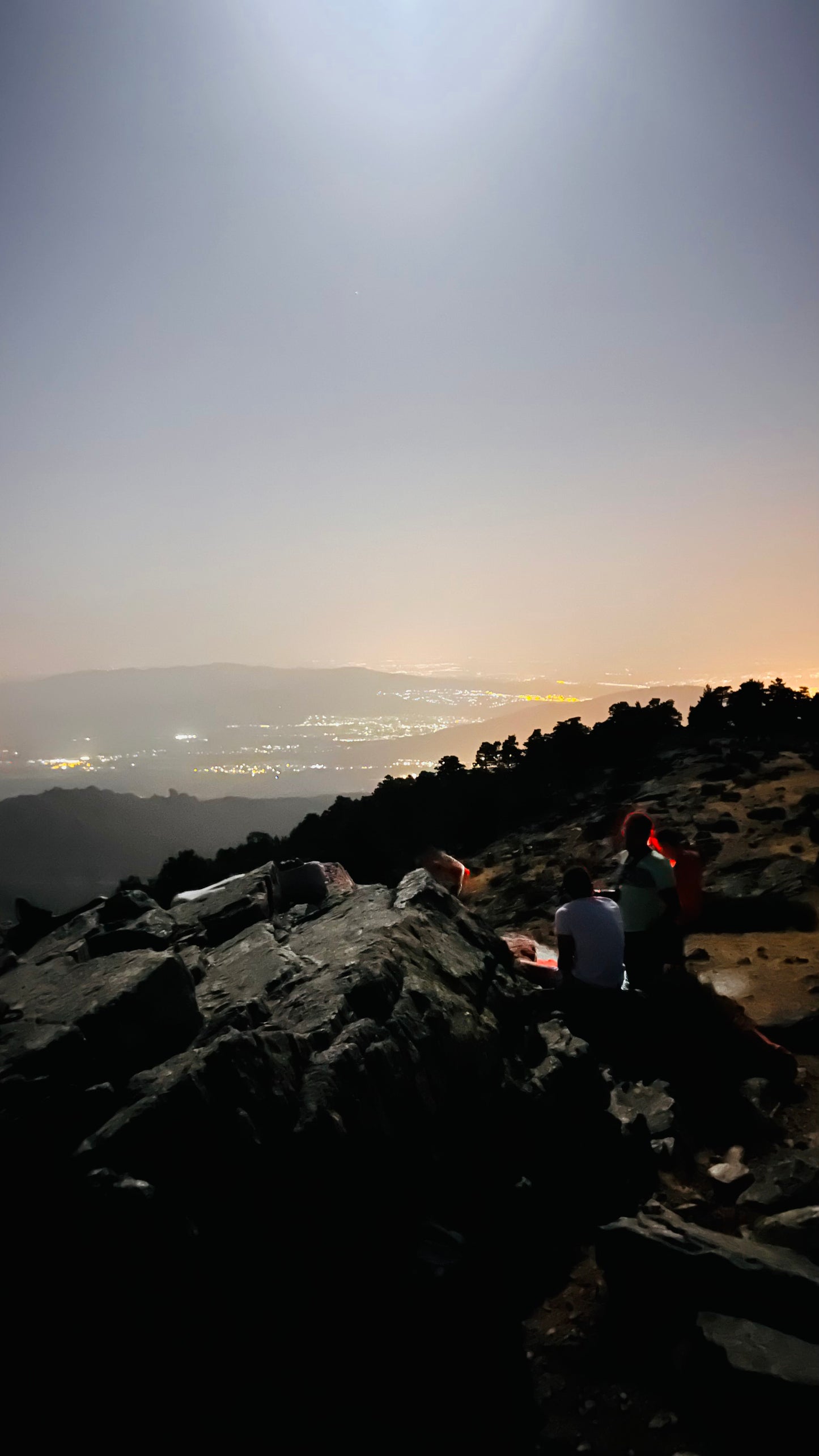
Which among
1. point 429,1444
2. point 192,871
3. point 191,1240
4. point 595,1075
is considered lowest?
point 192,871

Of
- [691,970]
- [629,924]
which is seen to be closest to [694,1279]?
[629,924]

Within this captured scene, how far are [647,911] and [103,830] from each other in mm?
89461

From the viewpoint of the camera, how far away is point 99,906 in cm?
715

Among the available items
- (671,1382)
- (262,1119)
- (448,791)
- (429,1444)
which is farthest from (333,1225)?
(448,791)

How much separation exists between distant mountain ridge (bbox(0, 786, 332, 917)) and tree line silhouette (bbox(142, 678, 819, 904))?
47321 millimetres

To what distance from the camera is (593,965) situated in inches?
284

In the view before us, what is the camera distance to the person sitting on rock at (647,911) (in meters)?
7.64

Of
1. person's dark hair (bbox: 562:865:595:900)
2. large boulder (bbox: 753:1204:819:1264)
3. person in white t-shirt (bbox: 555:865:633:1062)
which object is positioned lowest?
large boulder (bbox: 753:1204:819:1264)

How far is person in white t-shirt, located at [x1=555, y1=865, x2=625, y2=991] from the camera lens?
7.22m

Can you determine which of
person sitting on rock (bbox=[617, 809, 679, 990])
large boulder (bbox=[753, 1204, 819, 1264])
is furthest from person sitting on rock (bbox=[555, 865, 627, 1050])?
large boulder (bbox=[753, 1204, 819, 1264])

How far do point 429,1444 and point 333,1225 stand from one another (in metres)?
1.10

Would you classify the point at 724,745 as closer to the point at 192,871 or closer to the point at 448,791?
the point at 448,791

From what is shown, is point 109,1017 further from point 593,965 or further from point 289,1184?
point 593,965

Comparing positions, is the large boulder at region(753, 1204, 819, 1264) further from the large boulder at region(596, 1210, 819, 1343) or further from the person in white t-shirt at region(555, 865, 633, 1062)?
the person in white t-shirt at region(555, 865, 633, 1062)
